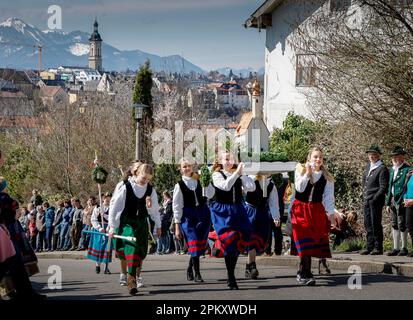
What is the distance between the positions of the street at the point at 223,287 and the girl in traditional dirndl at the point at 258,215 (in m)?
0.31

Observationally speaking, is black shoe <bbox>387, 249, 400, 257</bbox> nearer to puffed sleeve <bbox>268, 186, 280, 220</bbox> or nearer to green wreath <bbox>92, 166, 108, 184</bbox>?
puffed sleeve <bbox>268, 186, 280, 220</bbox>

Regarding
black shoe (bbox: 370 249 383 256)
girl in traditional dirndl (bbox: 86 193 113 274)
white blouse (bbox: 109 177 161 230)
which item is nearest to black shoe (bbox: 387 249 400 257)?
black shoe (bbox: 370 249 383 256)

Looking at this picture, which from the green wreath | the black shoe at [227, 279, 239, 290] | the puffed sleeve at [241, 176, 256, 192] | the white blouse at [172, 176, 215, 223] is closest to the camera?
the black shoe at [227, 279, 239, 290]

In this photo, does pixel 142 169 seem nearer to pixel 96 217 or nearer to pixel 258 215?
pixel 258 215

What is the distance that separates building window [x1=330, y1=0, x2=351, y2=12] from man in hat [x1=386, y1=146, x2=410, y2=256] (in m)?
5.64

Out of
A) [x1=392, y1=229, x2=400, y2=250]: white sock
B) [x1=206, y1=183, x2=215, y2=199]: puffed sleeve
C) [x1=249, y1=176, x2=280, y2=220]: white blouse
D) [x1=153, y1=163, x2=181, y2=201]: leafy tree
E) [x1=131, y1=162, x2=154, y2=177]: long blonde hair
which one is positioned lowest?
[x1=392, y1=229, x2=400, y2=250]: white sock

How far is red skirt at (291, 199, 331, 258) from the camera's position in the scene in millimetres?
12664

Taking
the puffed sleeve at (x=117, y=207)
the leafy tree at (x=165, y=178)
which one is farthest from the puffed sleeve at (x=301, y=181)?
the leafy tree at (x=165, y=178)

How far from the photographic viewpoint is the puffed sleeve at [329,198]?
1265 cm

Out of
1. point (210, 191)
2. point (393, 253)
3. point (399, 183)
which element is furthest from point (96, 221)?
point (399, 183)

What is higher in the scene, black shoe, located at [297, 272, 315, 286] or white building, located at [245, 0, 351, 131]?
white building, located at [245, 0, 351, 131]

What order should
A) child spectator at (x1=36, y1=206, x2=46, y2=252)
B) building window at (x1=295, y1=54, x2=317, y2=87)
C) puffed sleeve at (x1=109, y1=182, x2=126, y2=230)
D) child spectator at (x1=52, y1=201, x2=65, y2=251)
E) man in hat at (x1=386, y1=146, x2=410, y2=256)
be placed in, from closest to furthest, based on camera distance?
puffed sleeve at (x1=109, y1=182, x2=126, y2=230) → man in hat at (x1=386, y1=146, x2=410, y2=256) → building window at (x1=295, y1=54, x2=317, y2=87) → child spectator at (x1=52, y1=201, x2=65, y2=251) → child spectator at (x1=36, y1=206, x2=46, y2=252)

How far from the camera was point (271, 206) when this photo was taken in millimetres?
14398

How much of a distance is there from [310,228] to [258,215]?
151cm
